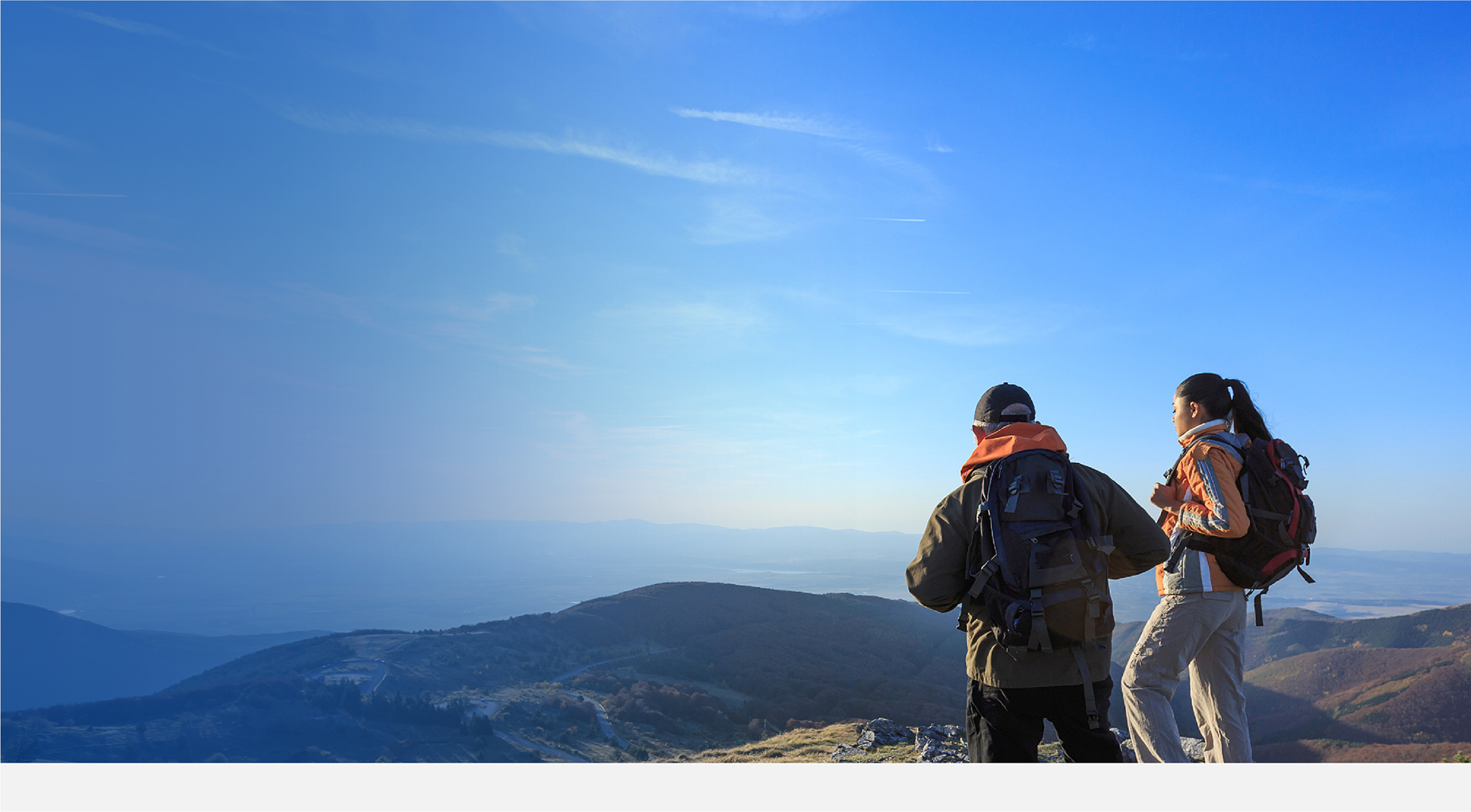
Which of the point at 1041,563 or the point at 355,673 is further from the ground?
the point at 1041,563

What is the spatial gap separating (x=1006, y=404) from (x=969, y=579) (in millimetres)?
828

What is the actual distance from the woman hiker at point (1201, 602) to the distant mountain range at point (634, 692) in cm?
321

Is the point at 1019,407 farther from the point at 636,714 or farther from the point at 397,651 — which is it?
the point at 397,651

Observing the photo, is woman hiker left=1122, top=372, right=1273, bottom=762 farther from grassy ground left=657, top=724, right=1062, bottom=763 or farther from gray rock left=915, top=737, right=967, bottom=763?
gray rock left=915, top=737, right=967, bottom=763

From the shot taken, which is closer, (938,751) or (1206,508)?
(1206,508)

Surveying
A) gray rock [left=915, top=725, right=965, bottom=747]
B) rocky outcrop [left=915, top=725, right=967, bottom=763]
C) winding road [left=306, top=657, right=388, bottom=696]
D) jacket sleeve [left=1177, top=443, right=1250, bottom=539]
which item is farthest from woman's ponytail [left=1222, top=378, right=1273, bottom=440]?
winding road [left=306, top=657, right=388, bottom=696]

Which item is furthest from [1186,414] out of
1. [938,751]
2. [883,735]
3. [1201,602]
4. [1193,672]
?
[883,735]

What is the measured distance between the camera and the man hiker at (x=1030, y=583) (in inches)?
108

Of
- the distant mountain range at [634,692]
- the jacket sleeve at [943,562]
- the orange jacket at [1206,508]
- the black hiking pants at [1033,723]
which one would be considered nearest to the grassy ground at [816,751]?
the distant mountain range at [634,692]

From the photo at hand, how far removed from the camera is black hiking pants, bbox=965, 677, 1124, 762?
2.80 m

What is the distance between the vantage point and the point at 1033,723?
287 cm

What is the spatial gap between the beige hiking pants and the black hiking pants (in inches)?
34.4

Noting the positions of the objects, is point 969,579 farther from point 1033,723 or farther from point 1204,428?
point 1204,428
